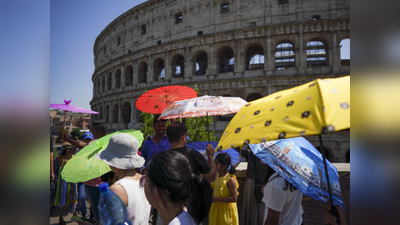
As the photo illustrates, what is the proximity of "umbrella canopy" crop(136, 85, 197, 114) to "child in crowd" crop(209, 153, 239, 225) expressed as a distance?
225cm

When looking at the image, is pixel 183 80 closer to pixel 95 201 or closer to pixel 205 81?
pixel 205 81

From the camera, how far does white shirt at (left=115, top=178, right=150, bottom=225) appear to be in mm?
1771

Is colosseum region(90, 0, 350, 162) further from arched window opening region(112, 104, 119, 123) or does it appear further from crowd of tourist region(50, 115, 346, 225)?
crowd of tourist region(50, 115, 346, 225)

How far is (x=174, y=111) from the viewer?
397cm

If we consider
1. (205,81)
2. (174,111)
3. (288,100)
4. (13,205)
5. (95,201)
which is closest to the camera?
(13,205)

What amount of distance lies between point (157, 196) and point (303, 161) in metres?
1.76

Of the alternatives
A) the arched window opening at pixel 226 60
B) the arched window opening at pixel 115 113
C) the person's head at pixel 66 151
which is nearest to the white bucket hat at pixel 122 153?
the person's head at pixel 66 151

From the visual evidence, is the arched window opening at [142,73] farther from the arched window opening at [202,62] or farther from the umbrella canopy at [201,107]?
the umbrella canopy at [201,107]

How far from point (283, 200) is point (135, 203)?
1414mm

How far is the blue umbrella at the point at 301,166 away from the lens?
2.24 m

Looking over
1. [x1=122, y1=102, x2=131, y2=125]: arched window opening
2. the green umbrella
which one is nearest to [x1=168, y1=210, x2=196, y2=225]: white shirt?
the green umbrella

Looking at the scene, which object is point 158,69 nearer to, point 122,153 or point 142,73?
point 142,73

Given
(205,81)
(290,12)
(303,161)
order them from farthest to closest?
(205,81), (290,12), (303,161)

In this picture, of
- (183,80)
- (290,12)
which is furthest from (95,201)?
(290,12)
